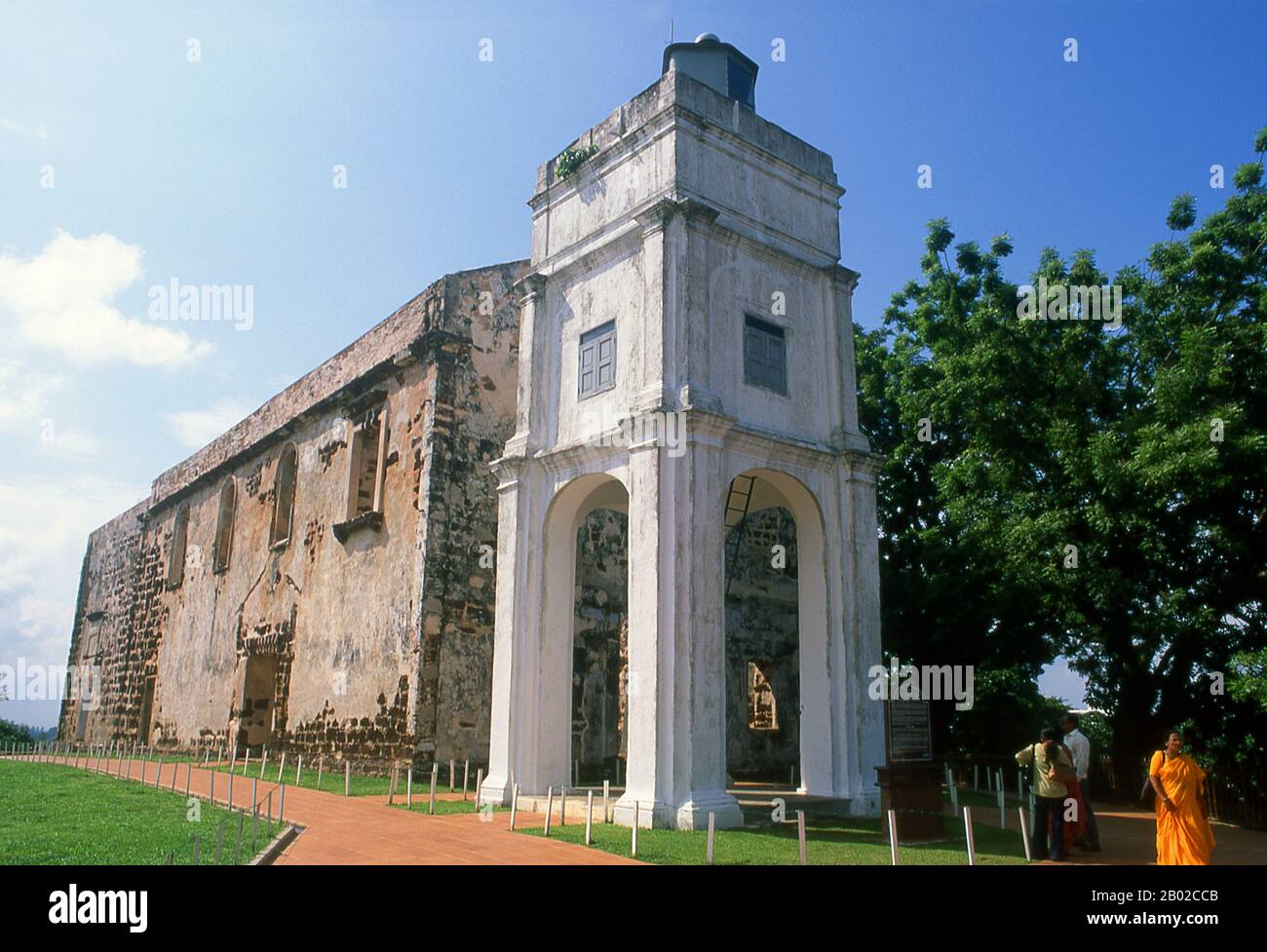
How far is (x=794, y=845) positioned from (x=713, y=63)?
10596 millimetres

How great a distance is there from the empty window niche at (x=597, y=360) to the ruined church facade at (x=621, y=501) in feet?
0.13

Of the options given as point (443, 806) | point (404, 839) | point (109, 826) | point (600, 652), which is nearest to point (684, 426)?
point (404, 839)

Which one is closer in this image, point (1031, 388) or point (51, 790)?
point (51, 790)

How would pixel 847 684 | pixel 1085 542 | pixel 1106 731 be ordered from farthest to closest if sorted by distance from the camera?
pixel 1106 731 → pixel 1085 542 → pixel 847 684

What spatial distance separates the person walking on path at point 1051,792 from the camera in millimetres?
9000

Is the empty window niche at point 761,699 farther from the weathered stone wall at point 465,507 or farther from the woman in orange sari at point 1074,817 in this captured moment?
the woman in orange sari at point 1074,817

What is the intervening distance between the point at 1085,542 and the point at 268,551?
1562 centimetres

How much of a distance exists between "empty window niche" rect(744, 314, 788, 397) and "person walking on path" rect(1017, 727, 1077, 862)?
17.0 ft

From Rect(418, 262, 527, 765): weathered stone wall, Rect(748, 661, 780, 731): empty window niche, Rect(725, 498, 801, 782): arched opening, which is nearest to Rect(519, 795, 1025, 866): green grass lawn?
Rect(418, 262, 527, 765): weathered stone wall

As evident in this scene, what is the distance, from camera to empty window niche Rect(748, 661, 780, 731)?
17.5 metres
